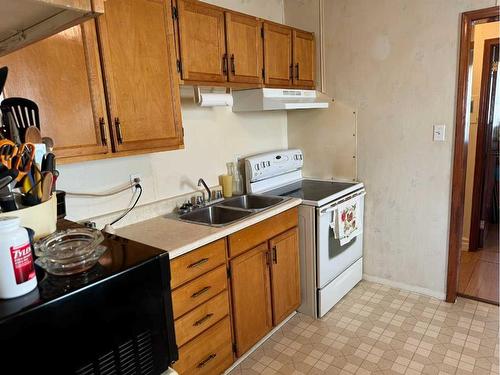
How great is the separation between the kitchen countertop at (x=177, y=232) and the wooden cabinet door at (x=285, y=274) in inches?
9.7

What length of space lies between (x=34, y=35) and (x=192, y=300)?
1.27 metres

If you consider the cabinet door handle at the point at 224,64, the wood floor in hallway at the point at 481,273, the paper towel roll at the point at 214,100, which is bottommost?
the wood floor in hallway at the point at 481,273

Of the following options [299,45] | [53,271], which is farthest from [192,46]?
[53,271]

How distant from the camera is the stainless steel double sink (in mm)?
2152

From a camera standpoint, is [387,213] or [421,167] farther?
[387,213]

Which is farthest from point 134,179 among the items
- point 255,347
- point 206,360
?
point 255,347

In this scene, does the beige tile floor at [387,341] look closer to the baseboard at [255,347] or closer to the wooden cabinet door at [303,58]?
the baseboard at [255,347]

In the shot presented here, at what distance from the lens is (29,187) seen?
34.0 inches

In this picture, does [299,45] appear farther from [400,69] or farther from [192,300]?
[192,300]

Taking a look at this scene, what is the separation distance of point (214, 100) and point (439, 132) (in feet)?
5.30

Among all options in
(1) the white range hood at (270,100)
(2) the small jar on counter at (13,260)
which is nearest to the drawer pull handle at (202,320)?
(2) the small jar on counter at (13,260)

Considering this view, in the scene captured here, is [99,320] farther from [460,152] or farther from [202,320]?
[460,152]

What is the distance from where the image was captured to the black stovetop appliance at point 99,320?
0.62m

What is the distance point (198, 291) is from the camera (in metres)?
1.71
